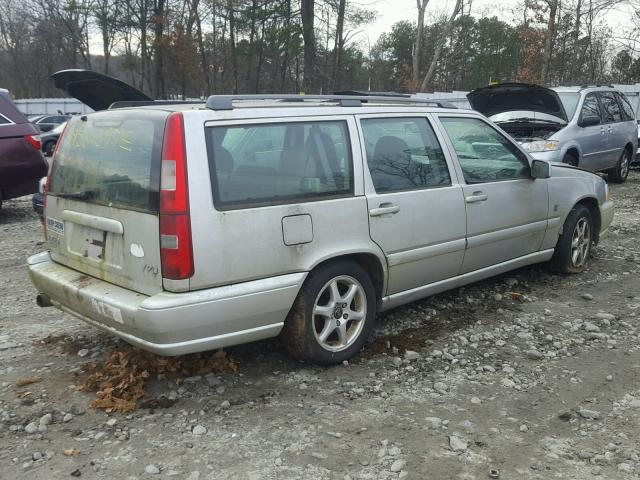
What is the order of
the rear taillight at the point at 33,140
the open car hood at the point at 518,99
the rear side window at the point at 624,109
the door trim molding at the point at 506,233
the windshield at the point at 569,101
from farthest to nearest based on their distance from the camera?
1. the rear side window at the point at 624,109
2. the windshield at the point at 569,101
3. the open car hood at the point at 518,99
4. the rear taillight at the point at 33,140
5. the door trim molding at the point at 506,233

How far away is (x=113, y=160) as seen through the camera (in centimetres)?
341

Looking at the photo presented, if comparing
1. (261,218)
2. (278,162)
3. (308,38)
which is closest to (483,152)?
(278,162)

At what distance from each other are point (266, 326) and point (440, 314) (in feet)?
6.14

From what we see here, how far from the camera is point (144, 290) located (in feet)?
10.4

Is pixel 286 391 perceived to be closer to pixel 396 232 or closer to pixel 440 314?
pixel 396 232

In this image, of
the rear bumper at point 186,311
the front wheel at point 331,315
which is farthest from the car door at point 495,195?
the rear bumper at point 186,311

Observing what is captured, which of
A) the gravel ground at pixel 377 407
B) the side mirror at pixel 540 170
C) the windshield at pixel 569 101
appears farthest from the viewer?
the windshield at pixel 569 101

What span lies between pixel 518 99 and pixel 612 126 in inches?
93.8

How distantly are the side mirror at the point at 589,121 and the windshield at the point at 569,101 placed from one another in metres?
0.20

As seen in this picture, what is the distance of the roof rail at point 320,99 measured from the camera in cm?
328

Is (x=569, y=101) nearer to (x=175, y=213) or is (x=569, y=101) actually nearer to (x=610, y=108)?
(x=610, y=108)

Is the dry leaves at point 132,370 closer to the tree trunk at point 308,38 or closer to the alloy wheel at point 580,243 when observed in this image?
the alloy wheel at point 580,243

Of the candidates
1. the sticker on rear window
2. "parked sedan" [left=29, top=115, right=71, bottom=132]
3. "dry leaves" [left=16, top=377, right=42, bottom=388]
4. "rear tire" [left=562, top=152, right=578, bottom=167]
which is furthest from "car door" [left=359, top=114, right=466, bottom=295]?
"parked sedan" [left=29, top=115, right=71, bottom=132]

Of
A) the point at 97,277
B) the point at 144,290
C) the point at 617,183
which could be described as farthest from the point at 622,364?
the point at 617,183
